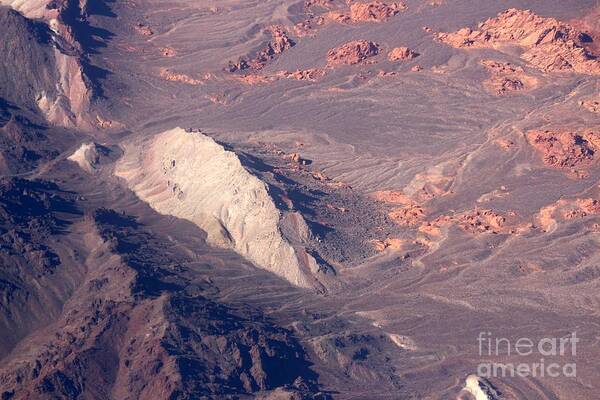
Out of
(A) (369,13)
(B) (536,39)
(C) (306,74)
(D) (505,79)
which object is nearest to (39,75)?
(C) (306,74)

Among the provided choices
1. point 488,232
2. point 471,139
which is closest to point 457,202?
point 488,232

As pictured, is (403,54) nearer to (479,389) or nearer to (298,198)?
(298,198)

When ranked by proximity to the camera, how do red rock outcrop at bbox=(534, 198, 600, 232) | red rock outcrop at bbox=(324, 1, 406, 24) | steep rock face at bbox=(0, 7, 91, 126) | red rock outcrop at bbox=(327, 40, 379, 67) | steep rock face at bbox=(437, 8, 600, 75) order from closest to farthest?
red rock outcrop at bbox=(534, 198, 600, 232)
steep rock face at bbox=(0, 7, 91, 126)
steep rock face at bbox=(437, 8, 600, 75)
red rock outcrop at bbox=(327, 40, 379, 67)
red rock outcrop at bbox=(324, 1, 406, 24)

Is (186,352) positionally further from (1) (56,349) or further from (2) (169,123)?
(2) (169,123)

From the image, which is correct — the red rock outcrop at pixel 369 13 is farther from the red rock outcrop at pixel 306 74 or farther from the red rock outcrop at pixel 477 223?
the red rock outcrop at pixel 477 223

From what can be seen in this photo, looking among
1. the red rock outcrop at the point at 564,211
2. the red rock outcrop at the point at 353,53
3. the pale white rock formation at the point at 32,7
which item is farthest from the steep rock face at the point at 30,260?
the red rock outcrop at the point at 353,53

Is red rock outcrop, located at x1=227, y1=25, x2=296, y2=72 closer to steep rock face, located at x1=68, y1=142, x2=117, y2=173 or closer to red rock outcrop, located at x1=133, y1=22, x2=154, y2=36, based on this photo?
red rock outcrop, located at x1=133, y1=22, x2=154, y2=36

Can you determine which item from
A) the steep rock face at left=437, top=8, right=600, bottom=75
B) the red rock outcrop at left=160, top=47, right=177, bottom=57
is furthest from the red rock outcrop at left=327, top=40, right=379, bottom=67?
the red rock outcrop at left=160, top=47, right=177, bottom=57
